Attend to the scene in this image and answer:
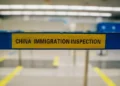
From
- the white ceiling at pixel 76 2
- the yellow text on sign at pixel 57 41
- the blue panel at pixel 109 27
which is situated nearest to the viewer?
the yellow text on sign at pixel 57 41

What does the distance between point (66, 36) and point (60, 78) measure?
9.20ft

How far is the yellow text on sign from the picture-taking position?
340 cm

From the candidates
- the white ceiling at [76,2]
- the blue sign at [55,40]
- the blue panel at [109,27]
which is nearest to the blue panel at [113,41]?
the blue sign at [55,40]

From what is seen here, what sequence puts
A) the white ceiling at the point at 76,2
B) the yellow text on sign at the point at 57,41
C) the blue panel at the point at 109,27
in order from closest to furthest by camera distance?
1. the yellow text on sign at the point at 57,41
2. the blue panel at the point at 109,27
3. the white ceiling at the point at 76,2

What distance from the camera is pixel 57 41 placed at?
3418 millimetres

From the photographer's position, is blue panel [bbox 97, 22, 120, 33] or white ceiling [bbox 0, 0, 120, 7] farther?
white ceiling [bbox 0, 0, 120, 7]

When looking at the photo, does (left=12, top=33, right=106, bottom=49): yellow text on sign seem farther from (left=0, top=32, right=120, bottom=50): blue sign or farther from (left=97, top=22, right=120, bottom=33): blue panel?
(left=97, top=22, right=120, bottom=33): blue panel

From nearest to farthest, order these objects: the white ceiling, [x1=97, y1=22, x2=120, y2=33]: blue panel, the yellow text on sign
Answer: the yellow text on sign
[x1=97, y1=22, x2=120, y2=33]: blue panel
the white ceiling

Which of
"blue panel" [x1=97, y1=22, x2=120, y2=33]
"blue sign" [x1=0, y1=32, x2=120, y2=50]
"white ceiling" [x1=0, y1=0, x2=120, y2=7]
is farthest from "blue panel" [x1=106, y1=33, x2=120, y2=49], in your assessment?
"white ceiling" [x1=0, y1=0, x2=120, y2=7]

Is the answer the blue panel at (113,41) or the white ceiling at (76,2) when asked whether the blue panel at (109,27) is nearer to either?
the white ceiling at (76,2)

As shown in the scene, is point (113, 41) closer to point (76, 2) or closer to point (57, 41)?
point (57, 41)

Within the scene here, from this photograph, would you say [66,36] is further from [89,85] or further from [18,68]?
[18,68]

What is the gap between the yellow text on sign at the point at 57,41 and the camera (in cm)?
340

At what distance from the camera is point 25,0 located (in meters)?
19.8
